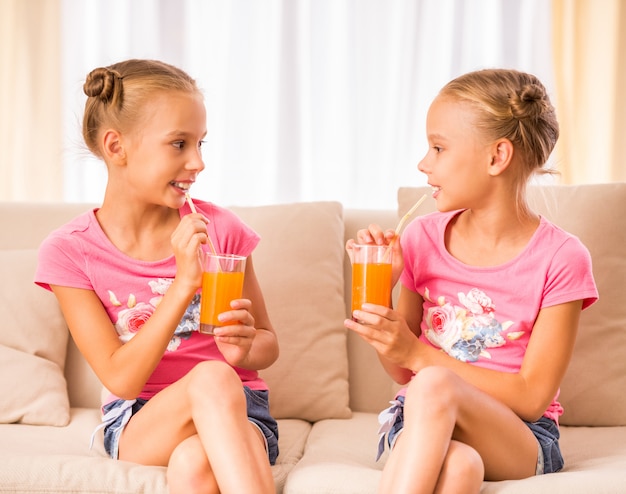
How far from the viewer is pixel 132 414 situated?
198 cm

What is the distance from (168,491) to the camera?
172cm

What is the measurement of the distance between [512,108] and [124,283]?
1.03 metres

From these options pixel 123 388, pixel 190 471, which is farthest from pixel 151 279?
pixel 190 471

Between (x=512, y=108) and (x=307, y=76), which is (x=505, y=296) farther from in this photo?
(x=307, y=76)

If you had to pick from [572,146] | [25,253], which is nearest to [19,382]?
[25,253]

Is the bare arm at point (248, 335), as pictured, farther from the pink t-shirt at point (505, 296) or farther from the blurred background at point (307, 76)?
the blurred background at point (307, 76)

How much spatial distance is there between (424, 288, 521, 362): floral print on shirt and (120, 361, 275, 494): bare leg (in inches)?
21.8

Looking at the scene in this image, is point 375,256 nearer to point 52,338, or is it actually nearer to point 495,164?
point 495,164

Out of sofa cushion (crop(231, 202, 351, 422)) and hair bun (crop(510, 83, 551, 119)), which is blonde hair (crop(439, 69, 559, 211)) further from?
sofa cushion (crop(231, 202, 351, 422))

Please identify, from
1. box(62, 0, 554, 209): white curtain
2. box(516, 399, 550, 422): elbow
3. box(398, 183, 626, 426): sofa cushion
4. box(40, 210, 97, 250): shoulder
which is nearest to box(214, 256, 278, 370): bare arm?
box(40, 210, 97, 250): shoulder

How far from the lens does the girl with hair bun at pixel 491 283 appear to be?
1837 millimetres

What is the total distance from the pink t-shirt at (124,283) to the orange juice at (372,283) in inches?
16.9

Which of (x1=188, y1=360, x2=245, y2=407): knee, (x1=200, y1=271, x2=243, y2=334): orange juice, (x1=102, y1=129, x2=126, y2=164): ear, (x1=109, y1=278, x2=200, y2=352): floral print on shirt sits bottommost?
(x1=188, y1=360, x2=245, y2=407): knee

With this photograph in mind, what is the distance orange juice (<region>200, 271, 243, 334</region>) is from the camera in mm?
1799
